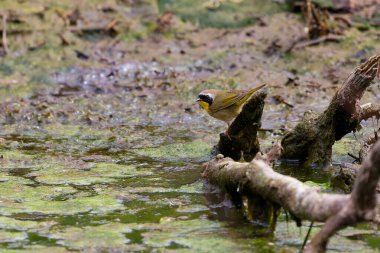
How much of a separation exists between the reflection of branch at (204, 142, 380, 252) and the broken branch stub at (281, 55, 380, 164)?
5.14ft

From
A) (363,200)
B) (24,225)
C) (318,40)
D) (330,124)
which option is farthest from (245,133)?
(318,40)

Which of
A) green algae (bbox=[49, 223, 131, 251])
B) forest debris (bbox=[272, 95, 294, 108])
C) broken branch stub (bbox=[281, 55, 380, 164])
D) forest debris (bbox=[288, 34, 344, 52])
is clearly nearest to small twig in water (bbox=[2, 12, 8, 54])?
forest debris (bbox=[272, 95, 294, 108])

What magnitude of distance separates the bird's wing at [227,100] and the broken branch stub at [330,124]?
824 mm

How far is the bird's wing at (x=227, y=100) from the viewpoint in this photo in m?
8.28

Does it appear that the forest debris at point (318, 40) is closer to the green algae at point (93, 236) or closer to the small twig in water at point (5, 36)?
the small twig in water at point (5, 36)

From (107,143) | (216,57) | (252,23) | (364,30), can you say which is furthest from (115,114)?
(364,30)

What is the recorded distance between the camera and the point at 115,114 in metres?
10.0

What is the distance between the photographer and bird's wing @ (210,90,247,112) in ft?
27.2

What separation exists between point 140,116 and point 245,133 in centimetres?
302

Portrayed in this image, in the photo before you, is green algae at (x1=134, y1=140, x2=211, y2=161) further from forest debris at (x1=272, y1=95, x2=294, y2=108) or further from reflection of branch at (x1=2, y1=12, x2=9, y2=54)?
reflection of branch at (x1=2, y1=12, x2=9, y2=54)

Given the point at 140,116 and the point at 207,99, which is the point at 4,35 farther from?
the point at 207,99

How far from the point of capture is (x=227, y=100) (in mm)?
8297

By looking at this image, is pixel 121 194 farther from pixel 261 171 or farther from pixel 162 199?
pixel 261 171

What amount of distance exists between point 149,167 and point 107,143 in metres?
1.18
